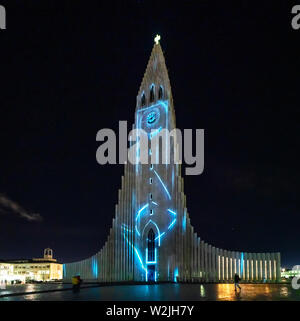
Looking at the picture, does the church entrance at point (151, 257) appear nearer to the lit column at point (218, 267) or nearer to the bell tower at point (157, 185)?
the bell tower at point (157, 185)

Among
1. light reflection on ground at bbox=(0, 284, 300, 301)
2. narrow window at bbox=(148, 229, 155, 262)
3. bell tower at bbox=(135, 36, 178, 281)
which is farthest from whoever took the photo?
narrow window at bbox=(148, 229, 155, 262)

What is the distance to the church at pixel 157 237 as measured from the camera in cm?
4406

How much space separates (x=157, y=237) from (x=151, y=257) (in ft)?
8.55

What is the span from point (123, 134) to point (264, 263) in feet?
83.1

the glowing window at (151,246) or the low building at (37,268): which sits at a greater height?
the glowing window at (151,246)

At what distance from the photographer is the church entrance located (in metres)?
47.7

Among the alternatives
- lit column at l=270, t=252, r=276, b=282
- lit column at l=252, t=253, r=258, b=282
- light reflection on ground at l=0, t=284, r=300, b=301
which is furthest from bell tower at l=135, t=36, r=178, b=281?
light reflection on ground at l=0, t=284, r=300, b=301

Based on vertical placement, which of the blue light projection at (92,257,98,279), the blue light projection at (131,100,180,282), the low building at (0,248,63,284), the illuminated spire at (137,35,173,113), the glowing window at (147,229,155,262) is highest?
the illuminated spire at (137,35,173,113)

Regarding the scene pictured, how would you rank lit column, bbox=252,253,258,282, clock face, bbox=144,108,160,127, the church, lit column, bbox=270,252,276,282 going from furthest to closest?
clock face, bbox=144,108,160,127 < the church < lit column, bbox=252,253,258,282 < lit column, bbox=270,252,276,282

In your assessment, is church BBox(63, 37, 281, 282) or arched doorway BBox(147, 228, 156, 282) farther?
arched doorway BBox(147, 228, 156, 282)

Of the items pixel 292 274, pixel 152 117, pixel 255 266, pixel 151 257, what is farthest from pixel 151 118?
pixel 292 274

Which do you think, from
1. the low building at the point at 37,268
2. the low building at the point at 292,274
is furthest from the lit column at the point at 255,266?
the low building at the point at 37,268

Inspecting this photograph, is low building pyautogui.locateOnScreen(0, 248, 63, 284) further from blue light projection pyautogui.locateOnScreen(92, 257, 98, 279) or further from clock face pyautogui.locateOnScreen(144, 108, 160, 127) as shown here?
clock face pyautogui.locateOnScreen(144, 108, 160, 127)

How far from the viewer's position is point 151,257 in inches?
Result: 1907
